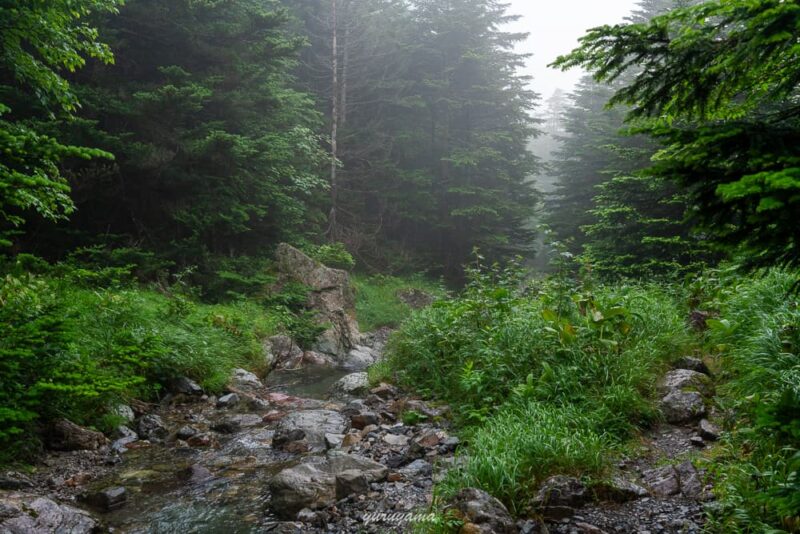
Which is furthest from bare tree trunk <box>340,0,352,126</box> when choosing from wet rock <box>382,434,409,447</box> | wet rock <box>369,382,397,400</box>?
wet rock <box>382,434,409,447</box>

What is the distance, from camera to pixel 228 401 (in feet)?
26.0

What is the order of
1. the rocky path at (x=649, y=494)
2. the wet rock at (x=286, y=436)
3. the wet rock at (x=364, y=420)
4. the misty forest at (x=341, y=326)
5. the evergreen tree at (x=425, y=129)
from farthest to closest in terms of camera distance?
the evergreen tree at (x=425, y=129) < the wet rock at (x=364, y=420) < the wet rock at (x=286, y=436) < the rocky path at (x=649, y=494) < the misty forest at (x=341, y=326)

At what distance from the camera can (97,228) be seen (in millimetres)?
12500

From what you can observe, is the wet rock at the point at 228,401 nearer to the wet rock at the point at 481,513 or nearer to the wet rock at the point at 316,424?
the wet rock at the point at 316,424

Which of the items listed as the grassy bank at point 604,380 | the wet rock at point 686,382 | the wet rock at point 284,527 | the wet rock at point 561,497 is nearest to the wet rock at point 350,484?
the wet rock at point 284,527

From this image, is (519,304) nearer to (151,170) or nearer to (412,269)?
(151,170)

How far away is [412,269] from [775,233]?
22.6 m

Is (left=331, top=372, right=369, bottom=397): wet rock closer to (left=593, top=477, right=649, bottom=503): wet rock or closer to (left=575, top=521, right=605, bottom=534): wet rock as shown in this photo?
(left=593, top=477, right=649, bottom=503): wet rock

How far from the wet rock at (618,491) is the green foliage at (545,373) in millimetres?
177

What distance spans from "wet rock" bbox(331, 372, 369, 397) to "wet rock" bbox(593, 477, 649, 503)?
18.2ft

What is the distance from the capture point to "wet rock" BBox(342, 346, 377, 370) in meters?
12.7

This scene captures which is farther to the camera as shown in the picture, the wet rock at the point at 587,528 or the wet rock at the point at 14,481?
the wet rock at the point at 14,481

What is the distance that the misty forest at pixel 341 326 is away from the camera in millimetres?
2746

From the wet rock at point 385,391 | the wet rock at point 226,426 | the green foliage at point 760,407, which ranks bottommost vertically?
the wet rock at point 385,391
